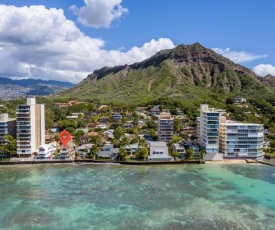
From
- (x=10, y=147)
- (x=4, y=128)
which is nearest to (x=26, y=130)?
(x=10, y=147)

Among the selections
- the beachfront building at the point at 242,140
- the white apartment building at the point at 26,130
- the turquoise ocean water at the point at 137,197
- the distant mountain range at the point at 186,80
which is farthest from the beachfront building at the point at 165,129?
the distant mountain range at the point at 186,80

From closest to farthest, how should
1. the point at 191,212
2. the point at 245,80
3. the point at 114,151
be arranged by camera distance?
the point at 191,212
the point at 114,151
the point at 245,80

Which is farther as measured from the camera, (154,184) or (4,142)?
(4,142)

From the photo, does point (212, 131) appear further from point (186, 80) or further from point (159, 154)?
point (186, 80)

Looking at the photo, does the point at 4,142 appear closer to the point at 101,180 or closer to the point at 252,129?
the point at 101,180

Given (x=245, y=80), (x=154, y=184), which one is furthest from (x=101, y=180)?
(x=245, y=80)

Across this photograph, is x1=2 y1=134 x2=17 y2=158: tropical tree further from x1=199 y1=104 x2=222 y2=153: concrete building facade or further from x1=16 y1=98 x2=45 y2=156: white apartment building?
x1=199 y1=104 x2=222 y2=153: concrete building facade
